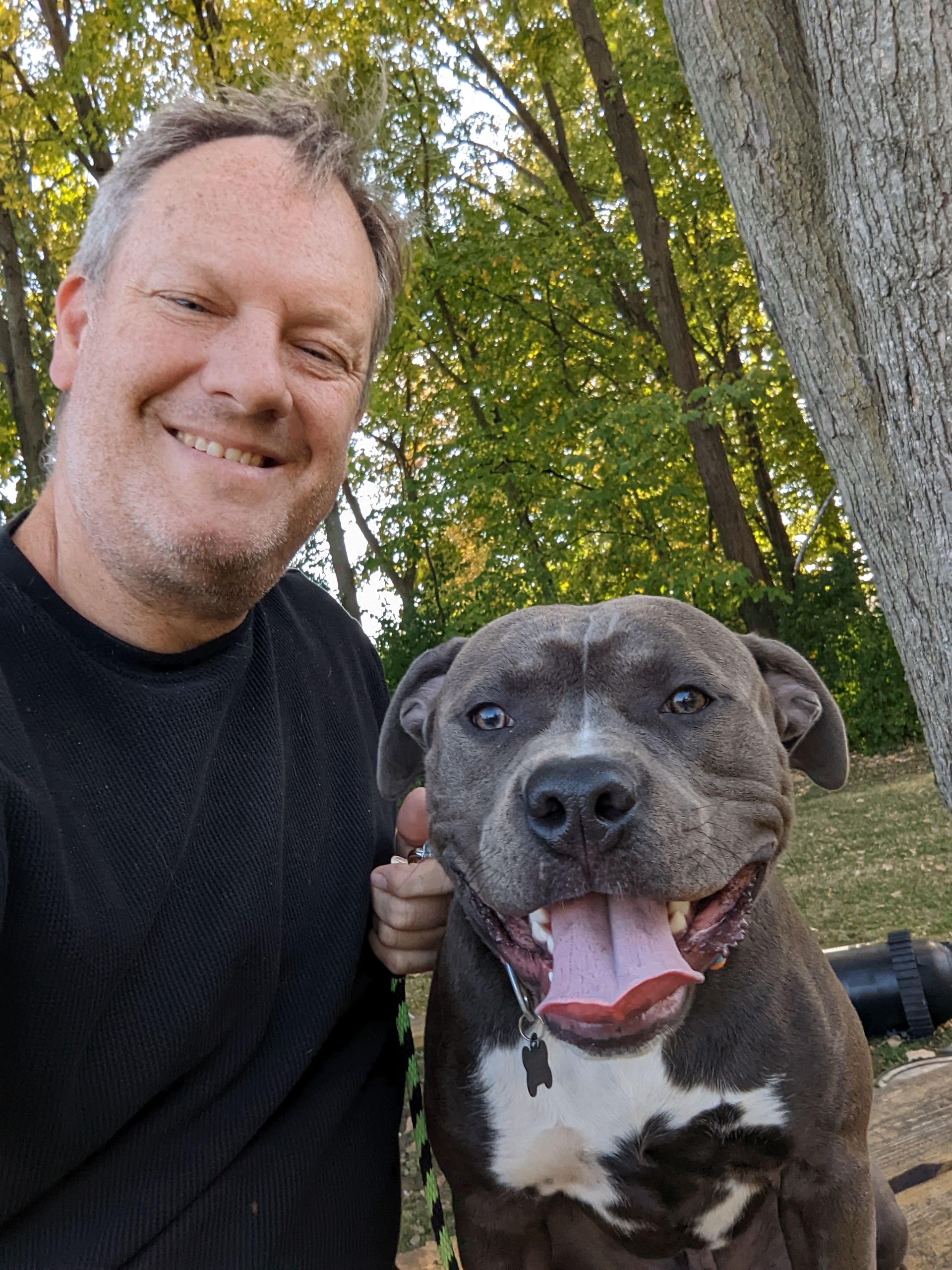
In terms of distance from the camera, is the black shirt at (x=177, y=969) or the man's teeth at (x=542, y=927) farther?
the man's teeth at (x=542, y=927)

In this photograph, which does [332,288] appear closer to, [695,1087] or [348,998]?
[348,998]

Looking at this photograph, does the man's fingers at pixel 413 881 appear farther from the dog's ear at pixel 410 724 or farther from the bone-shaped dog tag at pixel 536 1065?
the bone-shaped dog tag at pixel 536 1065

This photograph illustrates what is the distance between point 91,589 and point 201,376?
492mm

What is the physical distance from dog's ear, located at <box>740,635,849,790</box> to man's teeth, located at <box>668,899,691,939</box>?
1.83 feet

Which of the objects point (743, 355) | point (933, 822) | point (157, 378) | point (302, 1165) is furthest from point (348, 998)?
point (743, 355)

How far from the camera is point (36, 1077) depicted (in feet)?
6.05

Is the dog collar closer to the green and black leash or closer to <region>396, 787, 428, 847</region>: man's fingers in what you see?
the green and black leash

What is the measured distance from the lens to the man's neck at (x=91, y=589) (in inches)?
85.7

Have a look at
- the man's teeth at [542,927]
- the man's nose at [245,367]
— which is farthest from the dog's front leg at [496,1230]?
the man's nose at [245,367]

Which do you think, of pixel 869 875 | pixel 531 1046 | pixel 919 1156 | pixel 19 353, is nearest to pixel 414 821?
pixel 531 1046

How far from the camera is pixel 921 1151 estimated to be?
11.1 feet

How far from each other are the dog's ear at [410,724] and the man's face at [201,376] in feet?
1.50

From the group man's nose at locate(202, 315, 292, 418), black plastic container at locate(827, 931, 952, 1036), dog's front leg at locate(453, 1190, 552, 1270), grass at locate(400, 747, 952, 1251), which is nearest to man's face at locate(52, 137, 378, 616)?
man's nose at locate(202, 315, 292, 418)

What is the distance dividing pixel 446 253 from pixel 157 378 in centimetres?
1283
